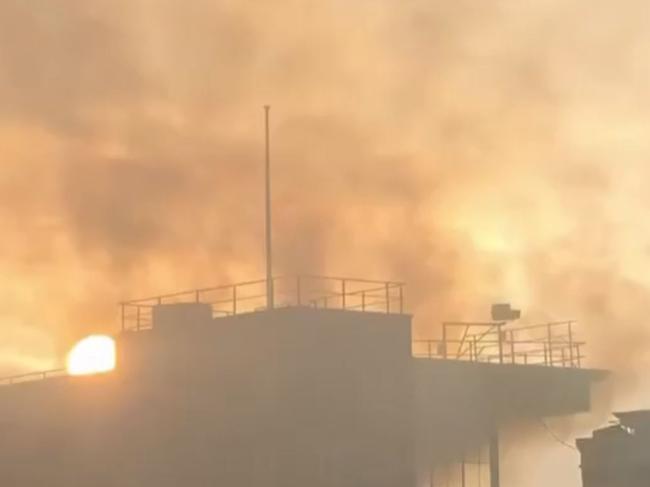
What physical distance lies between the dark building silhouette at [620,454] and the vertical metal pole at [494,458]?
5.77 m

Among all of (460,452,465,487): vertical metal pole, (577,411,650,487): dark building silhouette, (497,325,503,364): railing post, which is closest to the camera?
(577,411,650,487): dark building silhouette

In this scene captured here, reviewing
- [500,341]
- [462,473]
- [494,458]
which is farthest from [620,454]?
[500,341]

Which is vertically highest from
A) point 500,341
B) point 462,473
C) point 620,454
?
point 500,341

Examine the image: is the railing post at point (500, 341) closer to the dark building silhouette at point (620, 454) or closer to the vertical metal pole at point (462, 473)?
the vertical metal pole at point (462, 473)

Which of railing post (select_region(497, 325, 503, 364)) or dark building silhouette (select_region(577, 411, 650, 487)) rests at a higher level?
railing post (select_region(497, 325, 503, 364))

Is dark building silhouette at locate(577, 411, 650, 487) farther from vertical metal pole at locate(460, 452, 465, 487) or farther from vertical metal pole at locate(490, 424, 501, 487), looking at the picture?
vertical metal pole at locate(460, 452, 465, 487)

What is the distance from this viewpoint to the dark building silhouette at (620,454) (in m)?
51.8

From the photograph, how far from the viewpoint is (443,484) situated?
58.8 metres

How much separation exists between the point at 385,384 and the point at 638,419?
748cm

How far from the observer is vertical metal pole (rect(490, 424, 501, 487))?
59.4 m

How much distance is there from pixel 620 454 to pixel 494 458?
8271mm

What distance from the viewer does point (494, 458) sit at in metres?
60.3

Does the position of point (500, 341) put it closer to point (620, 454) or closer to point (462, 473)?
point (462, 473)

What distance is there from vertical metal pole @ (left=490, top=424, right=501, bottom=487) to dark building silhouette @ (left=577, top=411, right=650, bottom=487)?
577 centimetres
